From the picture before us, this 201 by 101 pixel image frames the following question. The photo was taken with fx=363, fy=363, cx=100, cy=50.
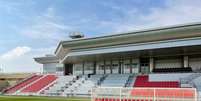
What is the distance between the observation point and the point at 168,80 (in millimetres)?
34781

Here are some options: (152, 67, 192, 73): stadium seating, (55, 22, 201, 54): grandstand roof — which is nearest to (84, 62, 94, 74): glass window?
(55, 22, 201, 54): grandstand roof

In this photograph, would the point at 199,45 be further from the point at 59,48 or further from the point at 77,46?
the point at 59,48

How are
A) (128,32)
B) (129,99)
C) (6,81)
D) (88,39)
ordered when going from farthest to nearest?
(6,81)
(88,39)
(128,32)
(129,99)

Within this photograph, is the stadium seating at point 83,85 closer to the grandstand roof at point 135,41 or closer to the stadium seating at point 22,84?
the grandstand roof at point 135,41

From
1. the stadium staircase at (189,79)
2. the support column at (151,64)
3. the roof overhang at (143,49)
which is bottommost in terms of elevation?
the stadium staircase at (189,79)

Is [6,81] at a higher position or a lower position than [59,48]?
lower

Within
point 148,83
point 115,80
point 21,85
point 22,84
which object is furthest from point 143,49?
point 22,84

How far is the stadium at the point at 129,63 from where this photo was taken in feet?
106

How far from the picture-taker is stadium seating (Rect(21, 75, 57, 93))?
45225 mm

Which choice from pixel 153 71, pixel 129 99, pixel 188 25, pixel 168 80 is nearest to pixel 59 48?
pixel 153 71

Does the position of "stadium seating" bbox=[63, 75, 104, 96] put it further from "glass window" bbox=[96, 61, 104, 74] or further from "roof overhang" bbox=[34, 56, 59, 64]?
"roof overhang" bbox=[34, 56, 59, 64]

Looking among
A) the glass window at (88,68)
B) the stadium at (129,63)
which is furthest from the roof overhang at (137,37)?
the glass window at (88,68)

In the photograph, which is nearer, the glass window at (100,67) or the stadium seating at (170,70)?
the stadium seating at (170,70)

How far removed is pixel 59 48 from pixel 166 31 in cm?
1651
